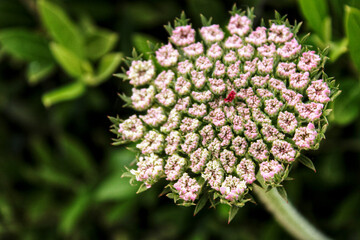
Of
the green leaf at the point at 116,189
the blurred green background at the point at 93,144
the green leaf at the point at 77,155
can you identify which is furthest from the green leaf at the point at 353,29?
the green leaf at the point at 77,155

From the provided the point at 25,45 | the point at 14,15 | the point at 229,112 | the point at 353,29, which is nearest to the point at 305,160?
the point at 229,112

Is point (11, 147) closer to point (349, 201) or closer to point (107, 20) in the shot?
point (107, 20)

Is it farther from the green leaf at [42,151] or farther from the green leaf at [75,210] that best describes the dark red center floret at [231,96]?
the green leaf at [42,151]

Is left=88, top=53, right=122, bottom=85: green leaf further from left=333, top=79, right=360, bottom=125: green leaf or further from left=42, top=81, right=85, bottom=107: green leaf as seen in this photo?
left=333, top=79, right=360, bottom=125: green leaf

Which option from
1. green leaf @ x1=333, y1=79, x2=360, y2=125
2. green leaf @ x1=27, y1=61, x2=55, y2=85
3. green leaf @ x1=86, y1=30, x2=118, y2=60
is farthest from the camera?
green leaf @ x1=86, y1=30, x2=118, y2=60

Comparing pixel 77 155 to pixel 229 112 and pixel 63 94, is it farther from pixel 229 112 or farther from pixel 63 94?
pixel 229 112

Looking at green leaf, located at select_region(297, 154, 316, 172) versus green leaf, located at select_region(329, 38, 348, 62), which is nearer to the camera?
green leaf, located at select_region(297, 154, 316, 172)

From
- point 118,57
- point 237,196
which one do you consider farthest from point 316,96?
point 118,57

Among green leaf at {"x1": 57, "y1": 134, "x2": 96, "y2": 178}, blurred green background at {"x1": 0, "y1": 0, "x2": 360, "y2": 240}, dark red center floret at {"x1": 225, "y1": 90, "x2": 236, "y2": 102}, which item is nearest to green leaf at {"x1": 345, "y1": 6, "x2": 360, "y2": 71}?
blurred green background at {"x1": 0, "y1": 0, "x2": 360, "y2": 240}
